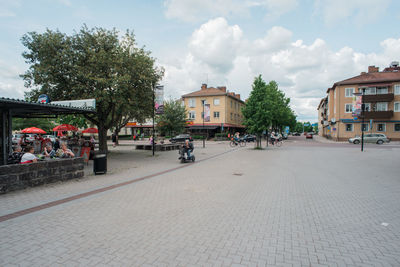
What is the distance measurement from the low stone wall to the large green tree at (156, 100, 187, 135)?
93.3ft

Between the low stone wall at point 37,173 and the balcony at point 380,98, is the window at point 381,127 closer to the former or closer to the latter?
the balcony at point 380,98

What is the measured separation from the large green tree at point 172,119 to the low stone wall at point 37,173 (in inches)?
1120

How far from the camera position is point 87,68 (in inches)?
571

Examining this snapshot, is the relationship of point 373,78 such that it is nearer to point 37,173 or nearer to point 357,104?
point 357,104

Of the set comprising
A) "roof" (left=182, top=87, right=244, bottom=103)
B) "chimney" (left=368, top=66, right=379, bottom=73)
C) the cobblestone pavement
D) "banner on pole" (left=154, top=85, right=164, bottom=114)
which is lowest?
the cobblestone pavement

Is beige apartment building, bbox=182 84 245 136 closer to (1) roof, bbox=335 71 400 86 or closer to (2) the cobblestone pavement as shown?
(1) roof, bbox=335 71 400 86

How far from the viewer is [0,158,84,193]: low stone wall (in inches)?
262

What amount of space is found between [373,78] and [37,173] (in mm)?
52145

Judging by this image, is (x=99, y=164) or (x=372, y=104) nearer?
(x=99, y=164)

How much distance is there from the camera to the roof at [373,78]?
41.3 m

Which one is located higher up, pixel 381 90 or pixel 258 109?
pixel 381 90

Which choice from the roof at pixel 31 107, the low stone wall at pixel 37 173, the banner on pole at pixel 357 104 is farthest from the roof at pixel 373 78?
the low stone wall at pixel 37 173

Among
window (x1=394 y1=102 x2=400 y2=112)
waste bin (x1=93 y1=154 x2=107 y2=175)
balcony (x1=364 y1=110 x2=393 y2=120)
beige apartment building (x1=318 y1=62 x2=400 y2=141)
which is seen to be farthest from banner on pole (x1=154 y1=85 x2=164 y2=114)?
window (x1=394 y1=102 x2=400 y2=112)

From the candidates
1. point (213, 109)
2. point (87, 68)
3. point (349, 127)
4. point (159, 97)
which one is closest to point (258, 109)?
point (159, 97)
